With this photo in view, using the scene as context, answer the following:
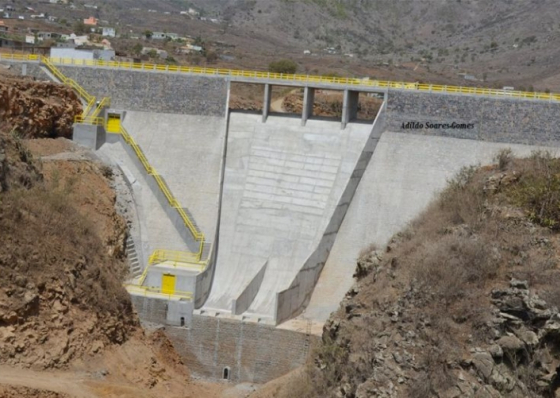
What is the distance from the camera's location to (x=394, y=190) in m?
33.0

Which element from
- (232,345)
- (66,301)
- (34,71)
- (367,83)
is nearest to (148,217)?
(232,345)

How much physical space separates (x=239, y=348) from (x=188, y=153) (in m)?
11.3

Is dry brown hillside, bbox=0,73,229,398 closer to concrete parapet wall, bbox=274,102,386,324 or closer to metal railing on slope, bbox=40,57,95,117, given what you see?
concrete parapet wall, bbox=274,102,386,324

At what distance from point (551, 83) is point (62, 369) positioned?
6464 centimetres

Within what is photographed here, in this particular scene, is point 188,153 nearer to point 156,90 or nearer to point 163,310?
point 156,90

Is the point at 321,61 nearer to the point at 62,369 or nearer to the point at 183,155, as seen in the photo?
the point at 183,155

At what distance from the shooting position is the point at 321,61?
89062 mm

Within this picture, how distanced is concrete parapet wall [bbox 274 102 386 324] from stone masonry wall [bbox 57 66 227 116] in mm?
7708

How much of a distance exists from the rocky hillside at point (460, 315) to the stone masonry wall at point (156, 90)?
1546 cm

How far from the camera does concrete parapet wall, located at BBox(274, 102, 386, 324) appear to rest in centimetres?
2974

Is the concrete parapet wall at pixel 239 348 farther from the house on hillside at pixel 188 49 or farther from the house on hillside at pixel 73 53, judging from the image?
the house on hillside at pixel 188 49

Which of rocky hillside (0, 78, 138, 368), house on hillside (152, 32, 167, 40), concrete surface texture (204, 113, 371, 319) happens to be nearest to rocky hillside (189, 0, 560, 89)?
house on hillside (152, 32, 167, 40)

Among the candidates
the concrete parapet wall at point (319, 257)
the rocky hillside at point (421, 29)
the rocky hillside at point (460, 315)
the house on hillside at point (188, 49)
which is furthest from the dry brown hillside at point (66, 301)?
the rocky hillside at point (421, 29)

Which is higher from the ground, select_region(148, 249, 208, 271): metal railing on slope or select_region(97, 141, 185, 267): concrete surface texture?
select_region(97, 141, 185, 267): concrete surface texture
